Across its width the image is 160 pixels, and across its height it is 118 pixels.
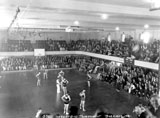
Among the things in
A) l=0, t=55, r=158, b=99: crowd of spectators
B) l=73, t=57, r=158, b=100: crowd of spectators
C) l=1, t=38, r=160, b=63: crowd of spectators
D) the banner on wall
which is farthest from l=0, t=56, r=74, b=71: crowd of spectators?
l=73, t=57, r=158, b=100: crowd of spectators

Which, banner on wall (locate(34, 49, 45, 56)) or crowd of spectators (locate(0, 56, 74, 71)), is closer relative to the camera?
crowd of spectators (locate(0, 56, 74, 71))

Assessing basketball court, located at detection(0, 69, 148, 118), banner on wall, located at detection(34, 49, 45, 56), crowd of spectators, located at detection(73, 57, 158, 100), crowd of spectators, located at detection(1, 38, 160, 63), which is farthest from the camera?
banner on wall, located at detection(34, 49, 45, 56)

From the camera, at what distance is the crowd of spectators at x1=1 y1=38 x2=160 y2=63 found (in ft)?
51.6

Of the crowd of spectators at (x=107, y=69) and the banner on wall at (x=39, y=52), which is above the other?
the banner on wall at (x=39, y=52)

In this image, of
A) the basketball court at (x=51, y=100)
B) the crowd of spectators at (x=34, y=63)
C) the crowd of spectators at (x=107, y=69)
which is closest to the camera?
the basketball court at (x=51, y=100)

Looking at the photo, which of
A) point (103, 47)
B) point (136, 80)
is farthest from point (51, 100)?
point (103, 47)

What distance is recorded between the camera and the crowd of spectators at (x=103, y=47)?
1571cm

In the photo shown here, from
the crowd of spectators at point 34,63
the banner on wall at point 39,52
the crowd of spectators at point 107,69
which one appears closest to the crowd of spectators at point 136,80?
the crowd of spectators at point 107,69

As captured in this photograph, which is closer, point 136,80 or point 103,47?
point 136,80

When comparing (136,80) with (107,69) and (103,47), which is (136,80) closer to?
(107,69)

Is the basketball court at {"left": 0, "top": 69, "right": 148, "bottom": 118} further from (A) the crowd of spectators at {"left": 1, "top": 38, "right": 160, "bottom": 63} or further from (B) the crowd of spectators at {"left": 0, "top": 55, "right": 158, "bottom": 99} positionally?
(A) the crowd of spectators at {"left": 1, "top": 38, "right": 160, "bottom": 63}

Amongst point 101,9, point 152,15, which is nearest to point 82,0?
point 101,9

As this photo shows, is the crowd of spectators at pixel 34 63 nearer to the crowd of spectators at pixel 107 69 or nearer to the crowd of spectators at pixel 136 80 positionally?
the crowd of spectators at pixel 107 69

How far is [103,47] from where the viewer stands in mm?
23891
